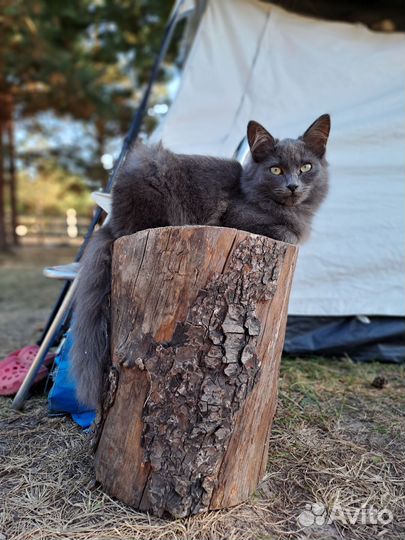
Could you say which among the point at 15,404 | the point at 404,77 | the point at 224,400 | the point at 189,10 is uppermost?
the point at 189,10

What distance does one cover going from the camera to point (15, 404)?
6.79 feet

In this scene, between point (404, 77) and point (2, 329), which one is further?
point (2, 329)

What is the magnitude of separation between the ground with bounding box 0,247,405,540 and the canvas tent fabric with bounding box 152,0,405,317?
0.72 meters

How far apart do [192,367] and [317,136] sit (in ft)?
3.71

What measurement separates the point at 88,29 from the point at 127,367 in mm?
6791

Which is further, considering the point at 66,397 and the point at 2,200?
the point at 2,200

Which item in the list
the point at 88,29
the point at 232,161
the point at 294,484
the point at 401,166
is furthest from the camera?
the point at 88,29

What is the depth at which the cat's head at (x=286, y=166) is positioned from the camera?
175cm

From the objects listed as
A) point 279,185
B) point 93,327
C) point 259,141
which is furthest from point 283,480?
point 259,141

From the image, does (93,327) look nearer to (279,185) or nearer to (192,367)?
(192,367)

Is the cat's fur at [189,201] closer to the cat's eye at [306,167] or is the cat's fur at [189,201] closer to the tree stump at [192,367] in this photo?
the cat's eye at [306,167]

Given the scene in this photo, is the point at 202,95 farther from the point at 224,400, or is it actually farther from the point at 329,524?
the point at 329,524

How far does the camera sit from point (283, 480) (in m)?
1.55

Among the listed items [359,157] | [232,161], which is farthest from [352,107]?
[232,161]
